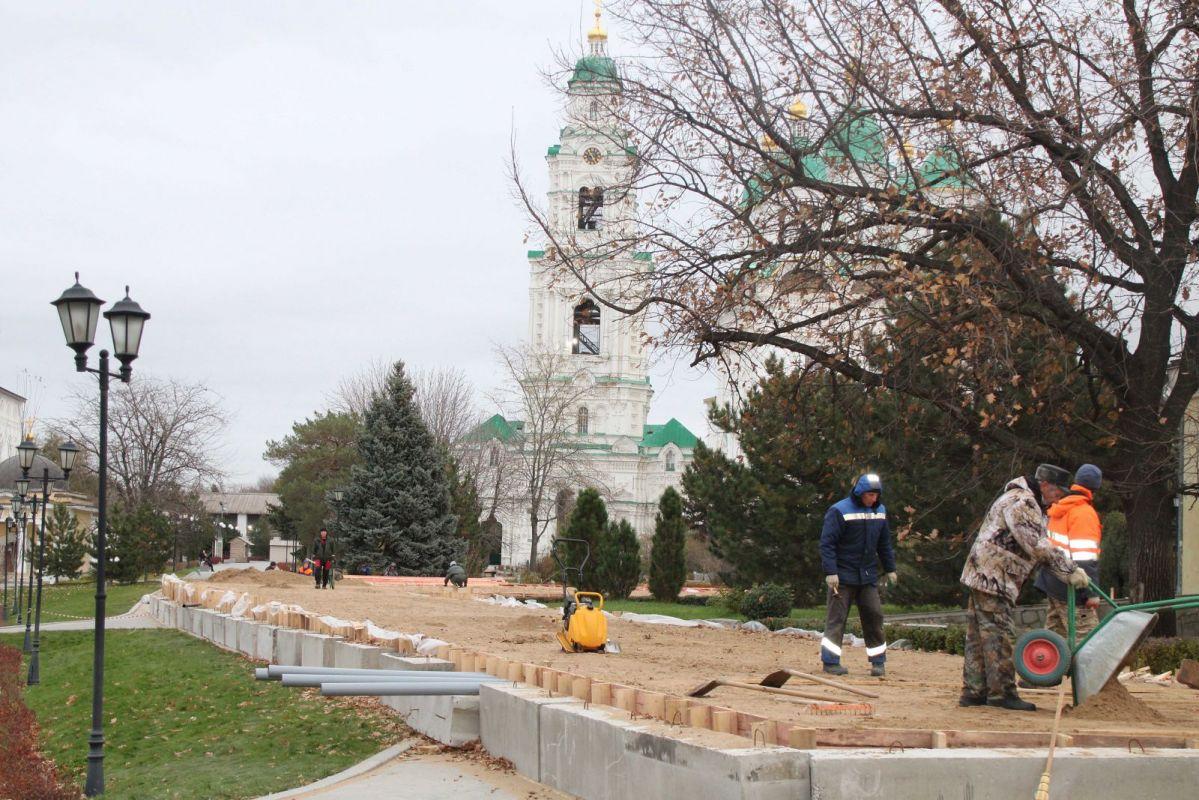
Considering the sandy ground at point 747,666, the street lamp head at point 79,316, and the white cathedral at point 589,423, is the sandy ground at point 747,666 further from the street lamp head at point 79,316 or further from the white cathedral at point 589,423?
the white cathedral at point 589,423

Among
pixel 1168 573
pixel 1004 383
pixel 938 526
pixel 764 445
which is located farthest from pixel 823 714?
pixel 764 445

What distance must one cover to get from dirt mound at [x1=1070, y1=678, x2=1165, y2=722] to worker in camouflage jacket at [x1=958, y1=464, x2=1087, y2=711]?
52 cm

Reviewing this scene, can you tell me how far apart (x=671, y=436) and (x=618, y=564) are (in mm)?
60770

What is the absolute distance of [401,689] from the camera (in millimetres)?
10047

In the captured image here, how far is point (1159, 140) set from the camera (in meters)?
15.9

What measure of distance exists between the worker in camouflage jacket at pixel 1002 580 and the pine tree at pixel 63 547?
173 feet

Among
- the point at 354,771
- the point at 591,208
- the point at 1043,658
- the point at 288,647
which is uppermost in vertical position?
the point at 591,208

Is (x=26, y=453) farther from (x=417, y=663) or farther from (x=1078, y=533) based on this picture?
(x=1078, y=533)

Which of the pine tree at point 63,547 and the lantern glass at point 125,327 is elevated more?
the lantern glass at point 125,327

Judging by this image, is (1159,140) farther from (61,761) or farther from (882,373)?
(61,761)

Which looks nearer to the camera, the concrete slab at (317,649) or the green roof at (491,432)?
the concrete slab at (317,649)

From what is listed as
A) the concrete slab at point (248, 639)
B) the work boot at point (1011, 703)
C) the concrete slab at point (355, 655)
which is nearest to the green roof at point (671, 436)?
the concrete slab at point (248, 639)

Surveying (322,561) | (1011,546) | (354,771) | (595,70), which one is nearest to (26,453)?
(322,561)

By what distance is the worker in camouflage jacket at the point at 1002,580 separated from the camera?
28.7 feet
